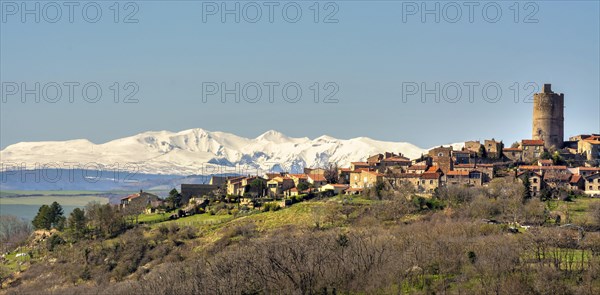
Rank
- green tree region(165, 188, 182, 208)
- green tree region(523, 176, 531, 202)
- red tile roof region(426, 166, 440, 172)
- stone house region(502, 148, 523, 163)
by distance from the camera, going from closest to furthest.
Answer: green tree region(523, 176, 531, 202) < red tile roof region(426, 166, 440, 172) < stone house region(502, 148, 523, 163) < green tree region(165, 188, 182, 208)

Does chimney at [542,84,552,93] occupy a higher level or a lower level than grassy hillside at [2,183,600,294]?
higher

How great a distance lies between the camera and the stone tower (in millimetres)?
90688

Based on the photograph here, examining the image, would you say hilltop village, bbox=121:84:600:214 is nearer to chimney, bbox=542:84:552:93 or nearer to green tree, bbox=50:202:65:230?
chimney, bbox=542:84:552:93

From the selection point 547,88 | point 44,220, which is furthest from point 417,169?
point 44,220

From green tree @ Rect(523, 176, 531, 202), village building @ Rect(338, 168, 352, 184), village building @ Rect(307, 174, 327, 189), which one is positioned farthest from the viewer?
village building @ Rect(338, 168, 352, 184)

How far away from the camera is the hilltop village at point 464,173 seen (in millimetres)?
78688

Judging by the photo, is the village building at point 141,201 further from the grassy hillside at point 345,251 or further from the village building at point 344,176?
the village building at point 344,176

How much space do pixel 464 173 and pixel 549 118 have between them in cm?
1534

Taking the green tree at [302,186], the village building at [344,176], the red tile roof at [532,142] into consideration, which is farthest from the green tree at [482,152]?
the green tree at [302,186]

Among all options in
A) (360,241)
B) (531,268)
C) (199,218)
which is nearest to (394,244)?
(360,241)

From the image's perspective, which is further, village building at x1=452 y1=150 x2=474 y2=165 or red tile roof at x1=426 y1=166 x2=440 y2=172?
village building at x1=452 y1=150 x2=474 y2=165

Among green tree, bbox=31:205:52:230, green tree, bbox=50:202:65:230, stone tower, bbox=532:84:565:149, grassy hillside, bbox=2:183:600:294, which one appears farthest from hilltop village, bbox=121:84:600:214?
green tree, bbox=31:205:52:230

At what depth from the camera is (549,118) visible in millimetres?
90750

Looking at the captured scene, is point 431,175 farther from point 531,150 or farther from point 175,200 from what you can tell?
point 175,200
